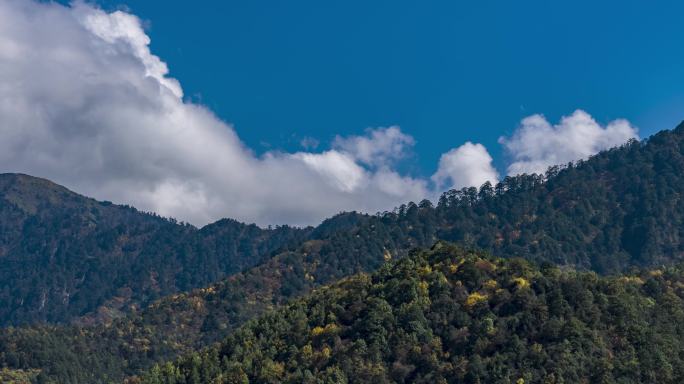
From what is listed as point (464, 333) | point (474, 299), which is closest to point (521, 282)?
point (474, 299)

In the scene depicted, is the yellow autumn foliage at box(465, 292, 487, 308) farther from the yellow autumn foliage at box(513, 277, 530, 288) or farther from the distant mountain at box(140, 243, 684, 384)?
the yellow autumn foliage at box(513, 277, 530, 288)

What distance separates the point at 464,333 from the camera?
14862cm

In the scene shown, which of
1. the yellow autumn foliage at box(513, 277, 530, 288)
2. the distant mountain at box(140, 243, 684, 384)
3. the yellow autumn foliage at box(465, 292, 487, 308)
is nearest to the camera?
the distant mountain at box(140, 243, 684, 384)

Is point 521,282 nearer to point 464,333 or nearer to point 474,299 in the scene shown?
point 474,299

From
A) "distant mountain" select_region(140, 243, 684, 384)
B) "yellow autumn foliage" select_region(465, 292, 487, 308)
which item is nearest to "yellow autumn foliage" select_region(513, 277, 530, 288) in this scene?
"distant mountain" select_region(140, 243, 684, 384)

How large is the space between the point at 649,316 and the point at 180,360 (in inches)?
3810

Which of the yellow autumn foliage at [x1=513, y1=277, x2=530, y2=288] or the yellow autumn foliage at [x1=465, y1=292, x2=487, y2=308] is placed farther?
the yellow autumn foliage at [x1=513, y1=277, x2=530, y2=288]

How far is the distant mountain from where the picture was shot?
134375mm

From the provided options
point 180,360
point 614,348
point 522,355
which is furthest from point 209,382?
point 614,348

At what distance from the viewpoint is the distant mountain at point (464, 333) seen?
441 feet

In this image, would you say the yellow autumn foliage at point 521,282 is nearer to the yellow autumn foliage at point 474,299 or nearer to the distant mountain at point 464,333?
the distant mountain at point 464,333

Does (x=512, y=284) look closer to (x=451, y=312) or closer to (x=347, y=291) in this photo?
(x=451, y=312)

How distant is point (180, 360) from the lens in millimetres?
175750

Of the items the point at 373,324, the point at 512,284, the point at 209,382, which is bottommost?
the point at 209,382
